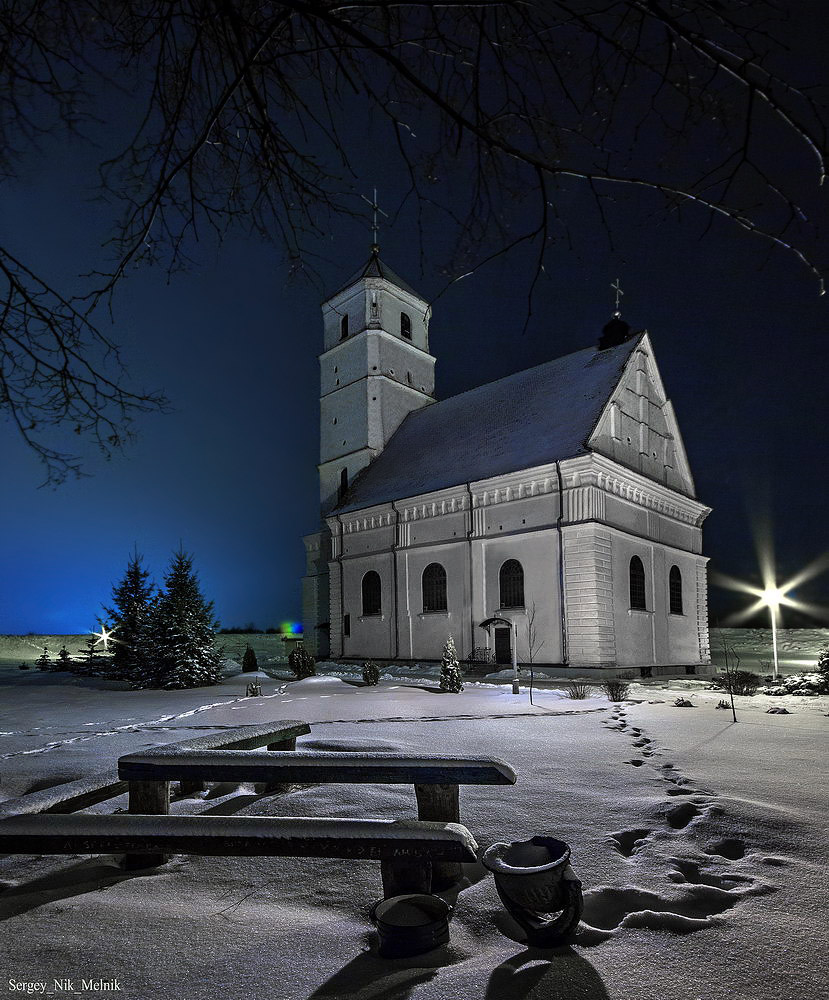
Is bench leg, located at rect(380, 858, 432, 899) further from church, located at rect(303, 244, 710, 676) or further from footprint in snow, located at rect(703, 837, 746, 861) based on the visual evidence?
church, located at rect(303, 244, 710, 676)

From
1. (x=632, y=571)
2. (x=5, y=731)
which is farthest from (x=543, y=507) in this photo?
(x=5, y=731)

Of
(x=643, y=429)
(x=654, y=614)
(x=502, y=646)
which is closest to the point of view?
(x=502, y=646)

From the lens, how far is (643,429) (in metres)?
24.8

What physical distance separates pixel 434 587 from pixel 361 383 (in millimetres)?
12707

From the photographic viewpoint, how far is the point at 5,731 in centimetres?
903

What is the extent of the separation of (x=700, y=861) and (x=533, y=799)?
1.45m

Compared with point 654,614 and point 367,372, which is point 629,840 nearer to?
point 654,614

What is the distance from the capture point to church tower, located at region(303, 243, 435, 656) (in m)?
31.7

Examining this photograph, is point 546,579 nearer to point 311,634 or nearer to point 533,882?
point 311,634

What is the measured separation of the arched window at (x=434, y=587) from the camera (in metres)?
24.5

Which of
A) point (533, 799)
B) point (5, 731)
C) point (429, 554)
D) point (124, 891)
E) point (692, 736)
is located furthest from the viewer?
point (429, 554)

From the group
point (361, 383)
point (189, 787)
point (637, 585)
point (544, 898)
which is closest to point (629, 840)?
point (544, 898)

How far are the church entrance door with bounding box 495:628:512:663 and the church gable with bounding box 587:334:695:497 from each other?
725 centimetres

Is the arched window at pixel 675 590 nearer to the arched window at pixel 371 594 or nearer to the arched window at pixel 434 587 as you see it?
the arched window at pixel 434 587
